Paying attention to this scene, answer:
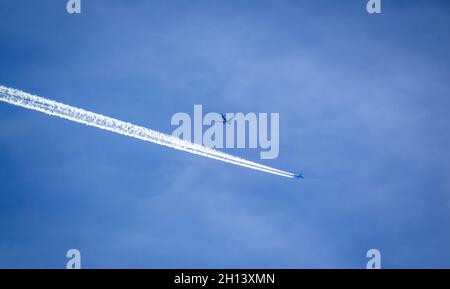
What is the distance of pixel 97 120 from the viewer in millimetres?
50219

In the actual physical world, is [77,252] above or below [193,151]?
below

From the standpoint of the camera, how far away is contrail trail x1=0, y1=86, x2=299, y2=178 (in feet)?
151

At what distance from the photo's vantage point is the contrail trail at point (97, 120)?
46000 mm
